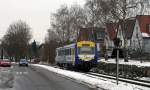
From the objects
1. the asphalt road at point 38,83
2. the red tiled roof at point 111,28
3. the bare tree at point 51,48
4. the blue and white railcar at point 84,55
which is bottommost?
the asphalt road at point 38,83

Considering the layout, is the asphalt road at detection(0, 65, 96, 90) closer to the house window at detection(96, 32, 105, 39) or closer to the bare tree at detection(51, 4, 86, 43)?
the bare tree at detection(51, 4, 86, 43)

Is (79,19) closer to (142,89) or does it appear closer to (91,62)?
(91,62)

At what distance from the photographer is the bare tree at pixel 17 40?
132500mm

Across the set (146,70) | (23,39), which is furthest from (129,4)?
(23,39)

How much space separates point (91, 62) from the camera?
153ft

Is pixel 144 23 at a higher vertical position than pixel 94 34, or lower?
higher

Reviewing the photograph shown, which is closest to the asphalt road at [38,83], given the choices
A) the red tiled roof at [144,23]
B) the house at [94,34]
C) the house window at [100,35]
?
the house at [94,34]

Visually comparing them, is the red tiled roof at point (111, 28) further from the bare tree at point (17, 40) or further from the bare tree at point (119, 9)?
the bare tree at point (17, 40)

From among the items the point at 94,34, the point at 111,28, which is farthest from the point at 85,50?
the point at 111,28

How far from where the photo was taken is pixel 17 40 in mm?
133375

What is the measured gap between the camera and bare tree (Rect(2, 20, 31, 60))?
13250 cm

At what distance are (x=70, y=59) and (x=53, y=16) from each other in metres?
59.8

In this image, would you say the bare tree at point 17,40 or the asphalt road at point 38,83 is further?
the bare tree at point 17,40

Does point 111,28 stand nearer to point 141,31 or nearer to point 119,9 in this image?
point 141,31
